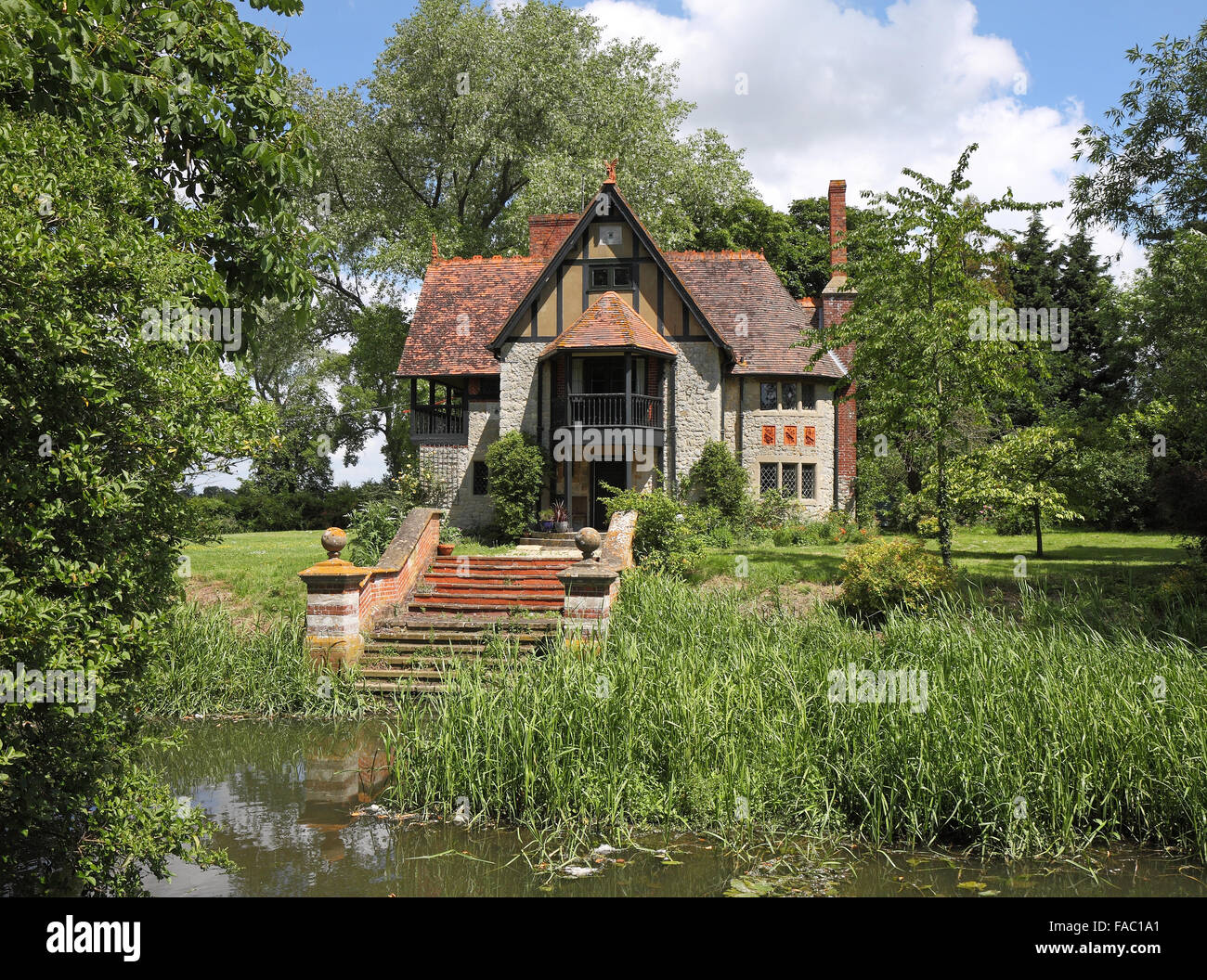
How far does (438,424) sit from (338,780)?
785 inches

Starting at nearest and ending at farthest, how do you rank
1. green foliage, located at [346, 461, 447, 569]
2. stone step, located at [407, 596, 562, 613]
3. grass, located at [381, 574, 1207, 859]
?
grass, located at [381, 574, 1207, 859]
stone step, located at [407, 596, 562, 613]
green foliage, located at [346, 461, 447, 569]

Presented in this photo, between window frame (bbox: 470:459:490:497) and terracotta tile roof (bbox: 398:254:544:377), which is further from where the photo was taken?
terracotta tile roof (bbox: 398:254:544:377)

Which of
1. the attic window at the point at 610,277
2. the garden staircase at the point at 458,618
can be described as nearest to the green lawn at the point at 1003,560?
the garden staircase at the point at 458,618

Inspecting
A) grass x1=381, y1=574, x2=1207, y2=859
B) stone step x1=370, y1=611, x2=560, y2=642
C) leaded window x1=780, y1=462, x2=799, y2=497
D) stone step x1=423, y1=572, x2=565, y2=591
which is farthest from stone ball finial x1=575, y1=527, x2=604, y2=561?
leaded window x1=780, y1=462, x2=799, y2=497

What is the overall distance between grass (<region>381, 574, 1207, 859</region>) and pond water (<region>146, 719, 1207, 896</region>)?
25 cm

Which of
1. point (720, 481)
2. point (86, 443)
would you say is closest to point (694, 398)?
point (720, 481)

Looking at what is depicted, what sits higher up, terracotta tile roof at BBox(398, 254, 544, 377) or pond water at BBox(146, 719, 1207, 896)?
terracotta tile roof at BBox(398, 254, 544, 377)

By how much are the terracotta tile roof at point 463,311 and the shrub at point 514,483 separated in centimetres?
344

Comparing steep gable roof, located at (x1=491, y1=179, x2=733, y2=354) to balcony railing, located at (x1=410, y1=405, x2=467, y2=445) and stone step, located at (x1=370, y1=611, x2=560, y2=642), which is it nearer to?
balcony railing, located at (x1=410, y1=405, x2=467, y2=445)

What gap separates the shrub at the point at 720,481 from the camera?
2317 cm

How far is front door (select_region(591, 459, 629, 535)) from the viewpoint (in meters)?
23.5

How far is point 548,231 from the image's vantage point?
26516mm

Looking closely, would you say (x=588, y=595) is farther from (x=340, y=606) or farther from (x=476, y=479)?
(x=476, y=479)
